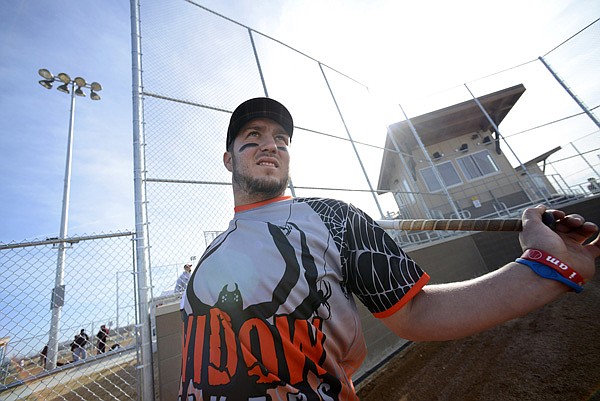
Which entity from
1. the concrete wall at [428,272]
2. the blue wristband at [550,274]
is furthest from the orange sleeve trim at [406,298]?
the concrete wall at [428,272]

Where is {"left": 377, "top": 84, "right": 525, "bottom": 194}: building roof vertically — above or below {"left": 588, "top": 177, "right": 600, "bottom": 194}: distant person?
A: above

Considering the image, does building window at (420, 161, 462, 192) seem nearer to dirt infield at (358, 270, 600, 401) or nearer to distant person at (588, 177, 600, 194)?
distant person at (588, 177, 600, 194)

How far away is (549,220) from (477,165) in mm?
12760

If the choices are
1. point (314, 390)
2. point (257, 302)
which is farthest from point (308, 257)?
point (314, 390)

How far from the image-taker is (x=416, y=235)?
6391mm

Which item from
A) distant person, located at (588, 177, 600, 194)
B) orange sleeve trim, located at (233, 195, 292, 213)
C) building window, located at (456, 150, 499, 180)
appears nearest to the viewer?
orange sleeve trim, located at (233, 195, 292, 213)

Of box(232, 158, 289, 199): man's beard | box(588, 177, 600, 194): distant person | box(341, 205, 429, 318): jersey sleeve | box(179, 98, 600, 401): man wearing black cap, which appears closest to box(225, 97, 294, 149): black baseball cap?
box(232, 158, 289, 199): man's beard

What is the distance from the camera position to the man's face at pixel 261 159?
138 cm

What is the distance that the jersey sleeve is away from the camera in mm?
893

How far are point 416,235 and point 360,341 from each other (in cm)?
611

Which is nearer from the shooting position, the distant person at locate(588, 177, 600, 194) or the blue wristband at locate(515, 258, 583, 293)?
the blue wristband at locate(515, 258, 583, 293)

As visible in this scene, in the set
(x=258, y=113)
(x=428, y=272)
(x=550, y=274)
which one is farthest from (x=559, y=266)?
(x=428, y=272)

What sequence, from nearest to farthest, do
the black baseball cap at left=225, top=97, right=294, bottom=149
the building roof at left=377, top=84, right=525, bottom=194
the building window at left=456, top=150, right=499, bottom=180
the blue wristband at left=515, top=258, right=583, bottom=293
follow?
the blue wristband at left=515, top=258, right=583, bottom=293
the black baseball cap at left=225, top=97, right=294, bottom=149
the building roof at left=377, top=84, right=525, bottom=194
the building window at left=456, top=150, right=499, bottom=180

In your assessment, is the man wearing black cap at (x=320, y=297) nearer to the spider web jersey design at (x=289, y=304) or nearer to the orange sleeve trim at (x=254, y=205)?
the spider web jersey design at (x=289, y=304)
